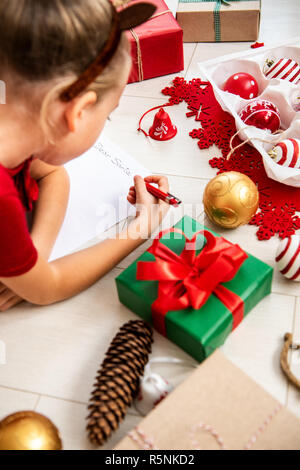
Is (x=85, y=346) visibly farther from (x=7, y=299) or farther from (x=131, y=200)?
(x=131, y=200)

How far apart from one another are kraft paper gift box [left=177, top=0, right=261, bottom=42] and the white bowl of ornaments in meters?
0.17

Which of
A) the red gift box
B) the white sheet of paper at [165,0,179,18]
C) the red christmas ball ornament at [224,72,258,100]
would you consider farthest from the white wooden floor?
the white sheet of paper at [165,0,179,18]

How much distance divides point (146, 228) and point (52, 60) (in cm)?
37

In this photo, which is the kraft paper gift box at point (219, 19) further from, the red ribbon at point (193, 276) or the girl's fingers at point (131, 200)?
the red ribbon at point (193, 276)

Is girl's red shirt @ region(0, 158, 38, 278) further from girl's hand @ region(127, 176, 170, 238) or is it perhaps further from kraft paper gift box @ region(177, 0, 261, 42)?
kraft paper gift box @ region(177, 0, 261, 42)

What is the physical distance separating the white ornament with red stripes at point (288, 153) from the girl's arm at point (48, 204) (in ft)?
1.25

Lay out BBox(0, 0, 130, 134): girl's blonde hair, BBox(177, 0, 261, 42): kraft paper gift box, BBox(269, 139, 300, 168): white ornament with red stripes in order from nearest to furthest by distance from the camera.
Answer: BBox(0, 0, 130, 134): girl's blonde hair < BBox(269, 139, 300, 168): white ornament with red stripes < BBox(177, 0, 261, 42): kraft paper gift box

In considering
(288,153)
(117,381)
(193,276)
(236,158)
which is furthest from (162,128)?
(117,381)

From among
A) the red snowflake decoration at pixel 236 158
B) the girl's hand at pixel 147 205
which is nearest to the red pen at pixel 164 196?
the girl's hand at pixel 147 205

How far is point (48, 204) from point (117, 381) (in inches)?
14.0

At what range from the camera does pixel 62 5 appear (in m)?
0.47

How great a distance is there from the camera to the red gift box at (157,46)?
105 cm

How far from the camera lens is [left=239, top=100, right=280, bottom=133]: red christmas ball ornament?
0.88 m

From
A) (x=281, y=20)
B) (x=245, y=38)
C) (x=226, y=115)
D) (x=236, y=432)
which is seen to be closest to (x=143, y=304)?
(x=236, y=432)
